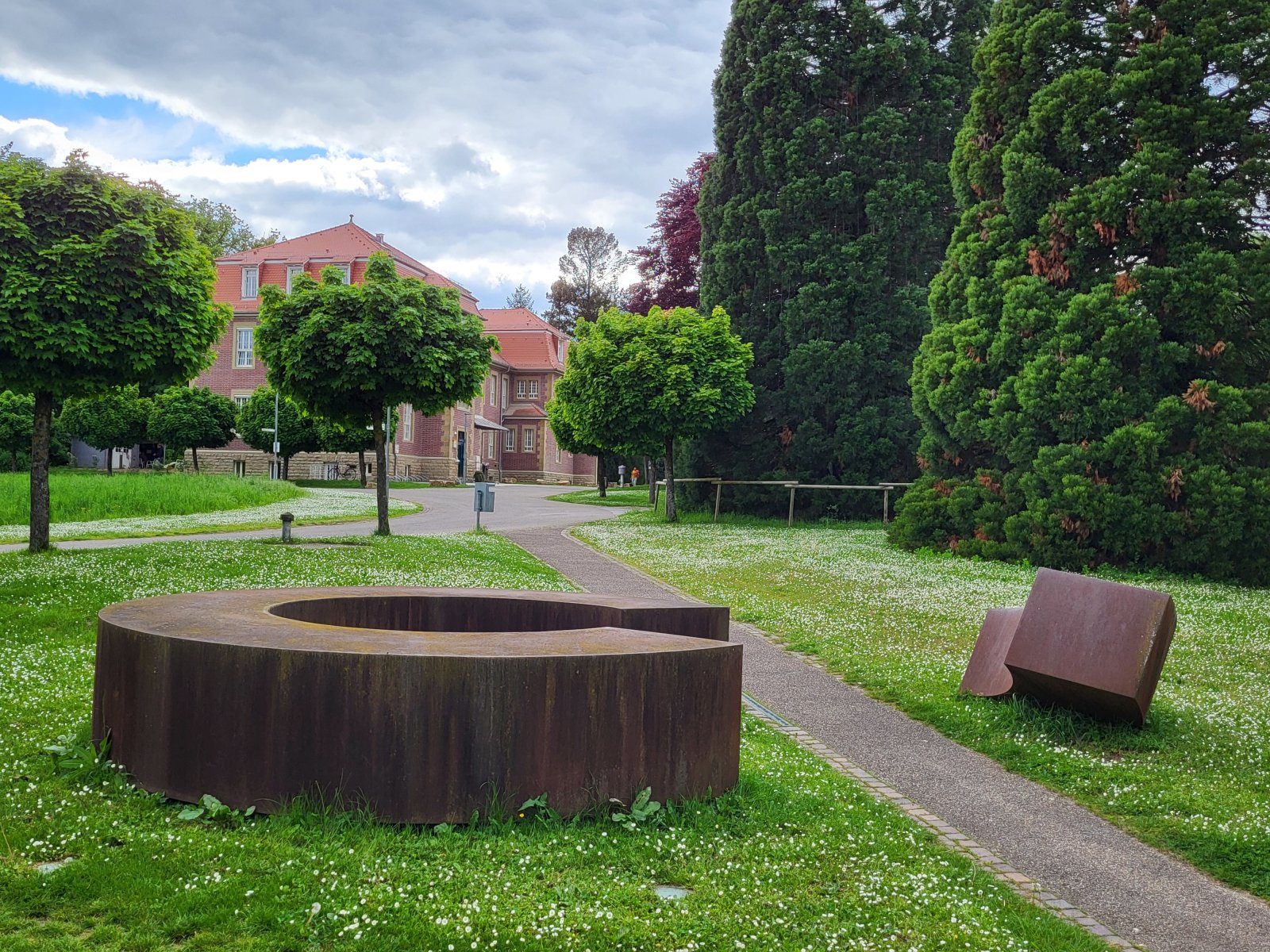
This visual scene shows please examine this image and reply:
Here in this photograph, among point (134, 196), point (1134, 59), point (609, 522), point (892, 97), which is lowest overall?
point (609, 522)

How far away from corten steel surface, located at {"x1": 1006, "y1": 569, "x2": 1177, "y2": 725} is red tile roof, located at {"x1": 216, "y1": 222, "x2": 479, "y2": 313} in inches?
2020

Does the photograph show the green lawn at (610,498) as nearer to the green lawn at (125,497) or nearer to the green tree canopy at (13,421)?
the green lawn at (125,497)

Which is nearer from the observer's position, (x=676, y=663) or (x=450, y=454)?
(x=676, y=663)

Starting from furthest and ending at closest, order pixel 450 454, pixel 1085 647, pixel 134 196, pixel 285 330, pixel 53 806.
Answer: pixel 450 454 → pixel 285 330 → pixel 134 196 → pixel 1085 647 → pixel 53 806

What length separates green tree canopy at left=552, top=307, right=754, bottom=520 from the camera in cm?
2911

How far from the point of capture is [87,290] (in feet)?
45.1

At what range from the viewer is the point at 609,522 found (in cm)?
3080

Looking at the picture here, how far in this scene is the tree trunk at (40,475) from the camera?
47.6 feet

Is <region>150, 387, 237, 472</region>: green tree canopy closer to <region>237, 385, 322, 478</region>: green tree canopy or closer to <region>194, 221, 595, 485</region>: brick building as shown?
<region>237, 385, 322, 478</region>: green tree canopy

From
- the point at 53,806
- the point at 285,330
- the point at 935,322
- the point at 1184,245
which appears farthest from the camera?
the point at 935,322

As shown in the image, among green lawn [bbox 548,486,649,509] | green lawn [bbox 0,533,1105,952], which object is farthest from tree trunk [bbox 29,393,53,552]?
green lawn [bbox 548,486,649,509]

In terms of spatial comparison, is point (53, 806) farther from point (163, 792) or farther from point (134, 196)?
point (134, 196)

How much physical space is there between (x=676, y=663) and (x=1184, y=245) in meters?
16.1

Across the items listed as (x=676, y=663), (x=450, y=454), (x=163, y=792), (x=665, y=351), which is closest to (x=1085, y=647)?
(x=676, y=663)
